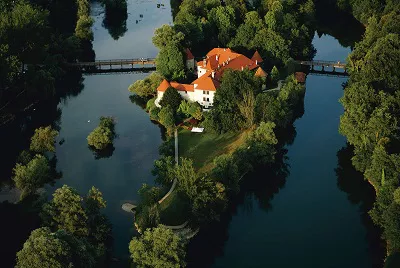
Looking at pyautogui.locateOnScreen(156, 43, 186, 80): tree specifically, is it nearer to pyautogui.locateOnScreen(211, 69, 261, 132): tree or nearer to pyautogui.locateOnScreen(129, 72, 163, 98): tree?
pyautogui.locateOnScreen(129, 72, 163, 98): tree

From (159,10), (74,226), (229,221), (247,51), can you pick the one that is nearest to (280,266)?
(229,221)

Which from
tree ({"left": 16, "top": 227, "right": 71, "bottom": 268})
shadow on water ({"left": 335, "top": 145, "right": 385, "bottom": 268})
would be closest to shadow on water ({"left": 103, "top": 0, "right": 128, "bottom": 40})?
shadow on water ({"left": 335, "top": 145, "right": 385, "bottom": 268})

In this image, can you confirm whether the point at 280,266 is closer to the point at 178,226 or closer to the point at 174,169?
the point at 178,226

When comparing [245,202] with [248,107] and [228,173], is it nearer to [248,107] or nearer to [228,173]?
[228,173]

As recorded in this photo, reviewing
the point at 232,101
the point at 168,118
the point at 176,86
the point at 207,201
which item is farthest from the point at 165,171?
the point at 176,86

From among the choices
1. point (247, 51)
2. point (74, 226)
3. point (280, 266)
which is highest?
point (247, 51)

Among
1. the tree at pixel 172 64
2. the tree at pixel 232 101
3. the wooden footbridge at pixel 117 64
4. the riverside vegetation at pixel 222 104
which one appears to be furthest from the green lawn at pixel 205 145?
the wooden footbridge at pixel 117 64
